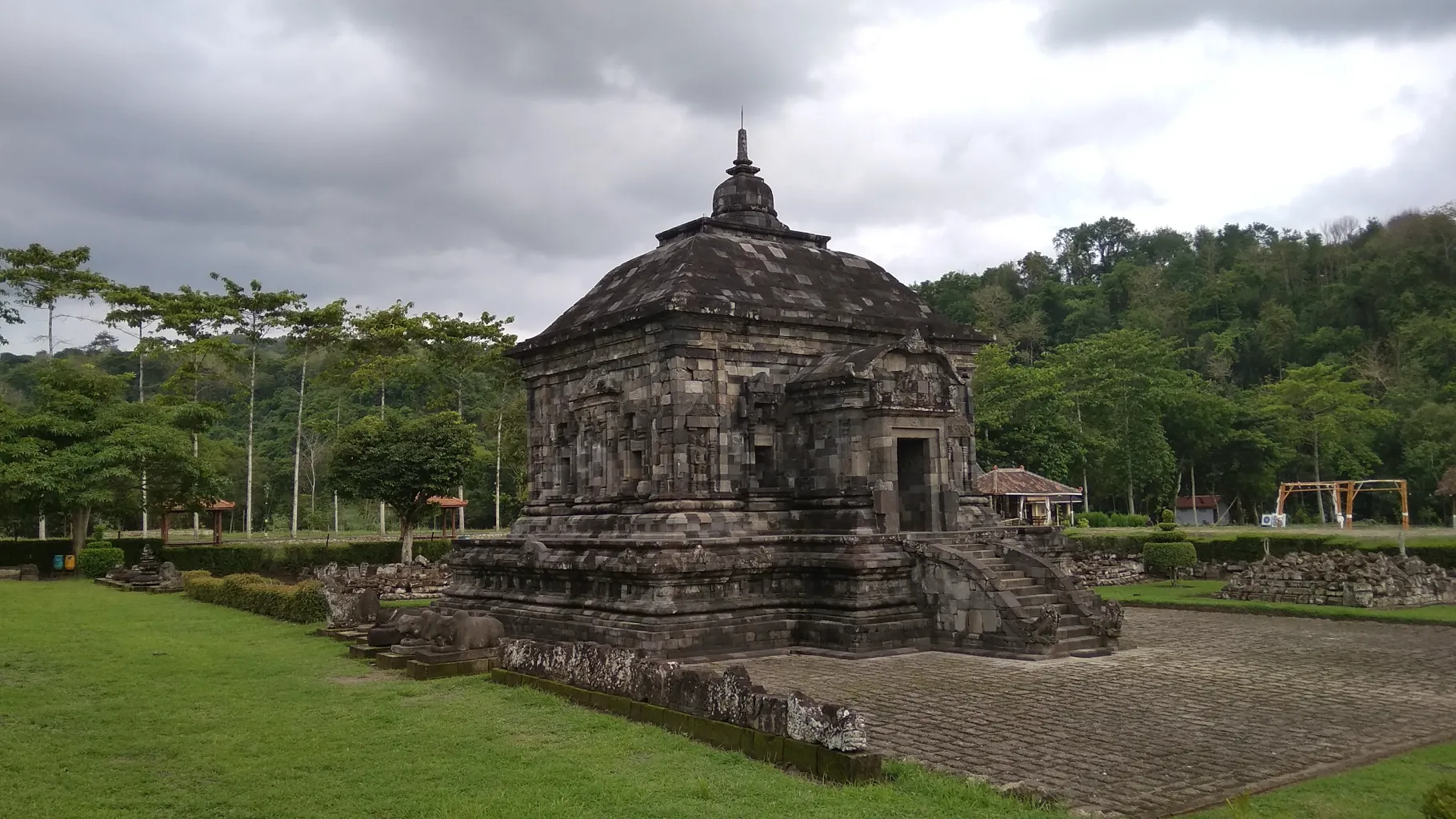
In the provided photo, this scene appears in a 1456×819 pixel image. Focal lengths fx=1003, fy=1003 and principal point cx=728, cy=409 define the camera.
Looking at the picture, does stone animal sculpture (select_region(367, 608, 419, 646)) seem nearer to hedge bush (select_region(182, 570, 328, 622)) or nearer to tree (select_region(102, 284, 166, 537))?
hedge bush (select_region(182, 570, 328, 622))

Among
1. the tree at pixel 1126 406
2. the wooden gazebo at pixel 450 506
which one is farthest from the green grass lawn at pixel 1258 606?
the wooden gazebo at pixel 450 506

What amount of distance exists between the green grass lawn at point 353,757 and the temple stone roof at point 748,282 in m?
6.51

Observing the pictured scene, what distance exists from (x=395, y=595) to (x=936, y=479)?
624 inches

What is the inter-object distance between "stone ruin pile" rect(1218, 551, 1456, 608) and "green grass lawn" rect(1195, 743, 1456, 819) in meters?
13.1

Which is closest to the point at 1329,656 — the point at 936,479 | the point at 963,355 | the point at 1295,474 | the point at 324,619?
the point at 936,479

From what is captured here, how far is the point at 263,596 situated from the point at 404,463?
13.0 meters

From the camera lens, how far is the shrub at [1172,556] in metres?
26.7

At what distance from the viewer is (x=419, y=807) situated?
6578 millimetres

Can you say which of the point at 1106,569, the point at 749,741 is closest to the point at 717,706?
the point at 749,741

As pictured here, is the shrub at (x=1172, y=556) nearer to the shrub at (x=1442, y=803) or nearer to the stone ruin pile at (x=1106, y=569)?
the stone ruin pile at (x=1106, y=569)

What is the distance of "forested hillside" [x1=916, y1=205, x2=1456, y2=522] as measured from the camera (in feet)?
152

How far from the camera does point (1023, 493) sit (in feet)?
116

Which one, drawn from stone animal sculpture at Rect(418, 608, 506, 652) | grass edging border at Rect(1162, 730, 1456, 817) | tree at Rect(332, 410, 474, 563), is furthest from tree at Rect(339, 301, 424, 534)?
grass edging border at Rect(1162, 730, 1456, 817)

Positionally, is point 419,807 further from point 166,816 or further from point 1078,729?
point 1078,729
